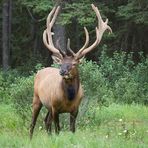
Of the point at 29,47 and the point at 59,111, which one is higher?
the point at 59,111

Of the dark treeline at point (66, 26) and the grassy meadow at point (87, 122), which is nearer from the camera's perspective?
the grassy meadow at point (87, 122)

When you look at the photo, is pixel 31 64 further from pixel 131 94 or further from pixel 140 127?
pixel 140 127

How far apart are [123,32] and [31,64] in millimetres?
5279

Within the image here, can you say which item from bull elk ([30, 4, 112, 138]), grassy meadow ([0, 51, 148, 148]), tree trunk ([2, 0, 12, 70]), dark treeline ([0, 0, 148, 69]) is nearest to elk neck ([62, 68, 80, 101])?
bull elk ([30, 4, 112, 138])

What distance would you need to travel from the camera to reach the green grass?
8383 millimetres

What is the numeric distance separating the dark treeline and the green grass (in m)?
7.03

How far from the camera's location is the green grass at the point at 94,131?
838 cm

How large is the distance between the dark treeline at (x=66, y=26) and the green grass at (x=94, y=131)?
23.1 feet

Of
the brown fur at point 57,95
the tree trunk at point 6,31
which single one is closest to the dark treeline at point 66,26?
the tree trunk at point 6,31

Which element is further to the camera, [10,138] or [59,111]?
[59,111]

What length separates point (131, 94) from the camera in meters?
20.0

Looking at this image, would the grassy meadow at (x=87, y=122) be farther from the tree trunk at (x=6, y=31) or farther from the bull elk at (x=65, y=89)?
the tree trunk at (x=6, y=31)

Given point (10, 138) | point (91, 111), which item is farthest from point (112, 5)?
point (10, 138)

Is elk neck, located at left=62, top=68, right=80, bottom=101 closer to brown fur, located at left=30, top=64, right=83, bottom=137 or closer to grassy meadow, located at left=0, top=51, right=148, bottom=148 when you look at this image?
brown fur, located at left=30, top=64, right=83, bottom=137
